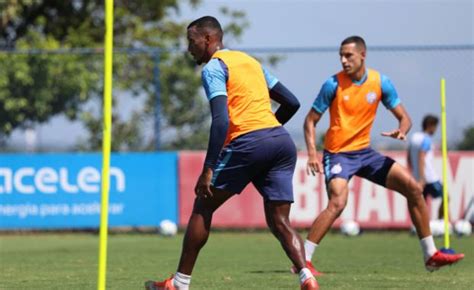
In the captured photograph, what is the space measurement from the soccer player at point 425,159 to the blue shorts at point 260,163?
9.71 m

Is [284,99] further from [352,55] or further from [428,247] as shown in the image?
[428,247]

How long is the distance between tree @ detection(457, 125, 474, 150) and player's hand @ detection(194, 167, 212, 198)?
12005 millimetres

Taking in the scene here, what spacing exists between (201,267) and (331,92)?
2274 mm

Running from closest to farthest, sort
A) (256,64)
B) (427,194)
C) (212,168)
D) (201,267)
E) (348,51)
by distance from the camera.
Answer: (212,168) < (256,64) < (348,51) < (201,267) < (427,194)

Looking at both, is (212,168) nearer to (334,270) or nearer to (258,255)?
(334,270)

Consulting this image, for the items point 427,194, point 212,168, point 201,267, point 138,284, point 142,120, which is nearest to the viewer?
point 212,168

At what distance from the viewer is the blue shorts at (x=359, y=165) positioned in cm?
1093

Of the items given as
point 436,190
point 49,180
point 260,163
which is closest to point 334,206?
point 260,163

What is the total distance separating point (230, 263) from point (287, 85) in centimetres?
761

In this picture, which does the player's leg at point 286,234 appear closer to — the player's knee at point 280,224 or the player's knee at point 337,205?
the player's knee at point 280,224

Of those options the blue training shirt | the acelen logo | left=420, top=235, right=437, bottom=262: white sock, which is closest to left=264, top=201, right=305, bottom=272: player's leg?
the blue training shirt

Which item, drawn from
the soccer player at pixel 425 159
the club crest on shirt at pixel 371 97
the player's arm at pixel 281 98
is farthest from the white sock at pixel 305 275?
the soccer player at pixel 425 159

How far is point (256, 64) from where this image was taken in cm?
823

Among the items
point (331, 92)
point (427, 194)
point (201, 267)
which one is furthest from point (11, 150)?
point (331, 92)
